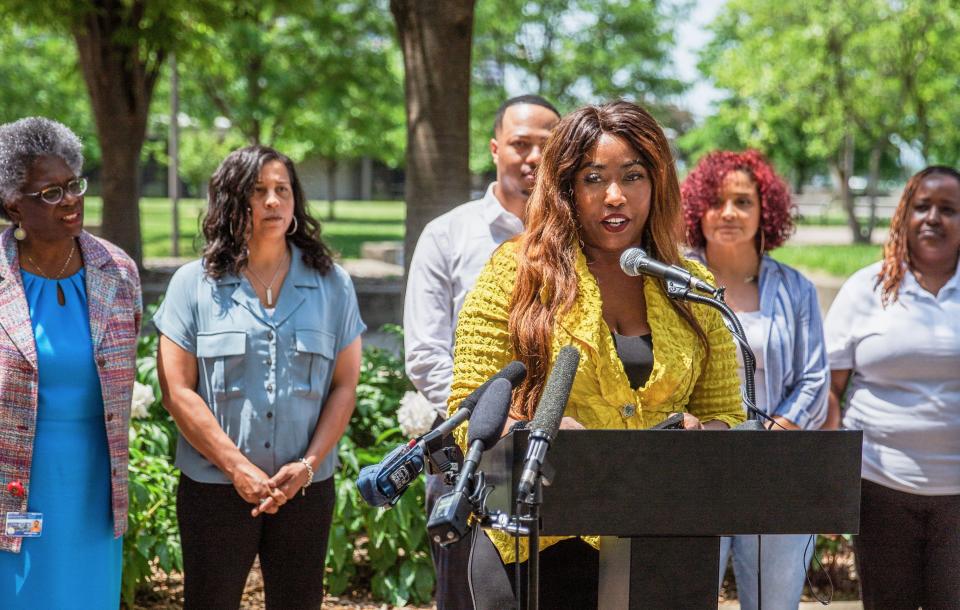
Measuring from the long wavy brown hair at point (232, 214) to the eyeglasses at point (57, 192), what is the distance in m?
0.63

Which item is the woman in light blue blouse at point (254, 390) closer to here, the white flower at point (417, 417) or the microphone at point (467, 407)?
the white flower at point (417, 417)

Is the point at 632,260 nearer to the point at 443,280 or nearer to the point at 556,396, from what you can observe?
the point at 556,396

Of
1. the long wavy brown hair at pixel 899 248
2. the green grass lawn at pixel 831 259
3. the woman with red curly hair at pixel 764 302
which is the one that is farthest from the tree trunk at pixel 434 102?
the green grass lawn at pixel 831 259

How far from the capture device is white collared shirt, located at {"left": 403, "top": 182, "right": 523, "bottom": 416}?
13.1 feet

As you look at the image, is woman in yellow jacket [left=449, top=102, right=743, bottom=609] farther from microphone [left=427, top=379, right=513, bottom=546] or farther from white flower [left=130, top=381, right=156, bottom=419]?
white flower [left=130, top=381, right=156, bottom=419]

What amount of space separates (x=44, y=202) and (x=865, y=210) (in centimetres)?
5391

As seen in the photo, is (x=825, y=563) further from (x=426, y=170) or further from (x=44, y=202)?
(x=44, y=202)

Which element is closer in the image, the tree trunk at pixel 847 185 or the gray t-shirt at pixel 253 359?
the gray t-shirt at pixel 253 359

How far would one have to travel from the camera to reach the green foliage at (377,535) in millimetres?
5242

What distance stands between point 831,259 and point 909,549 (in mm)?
18048

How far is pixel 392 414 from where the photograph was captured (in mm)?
5812

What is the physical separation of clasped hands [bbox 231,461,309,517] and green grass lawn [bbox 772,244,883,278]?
16.3 metres

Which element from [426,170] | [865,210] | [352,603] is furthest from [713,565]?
[865,210]

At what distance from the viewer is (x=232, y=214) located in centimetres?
404
